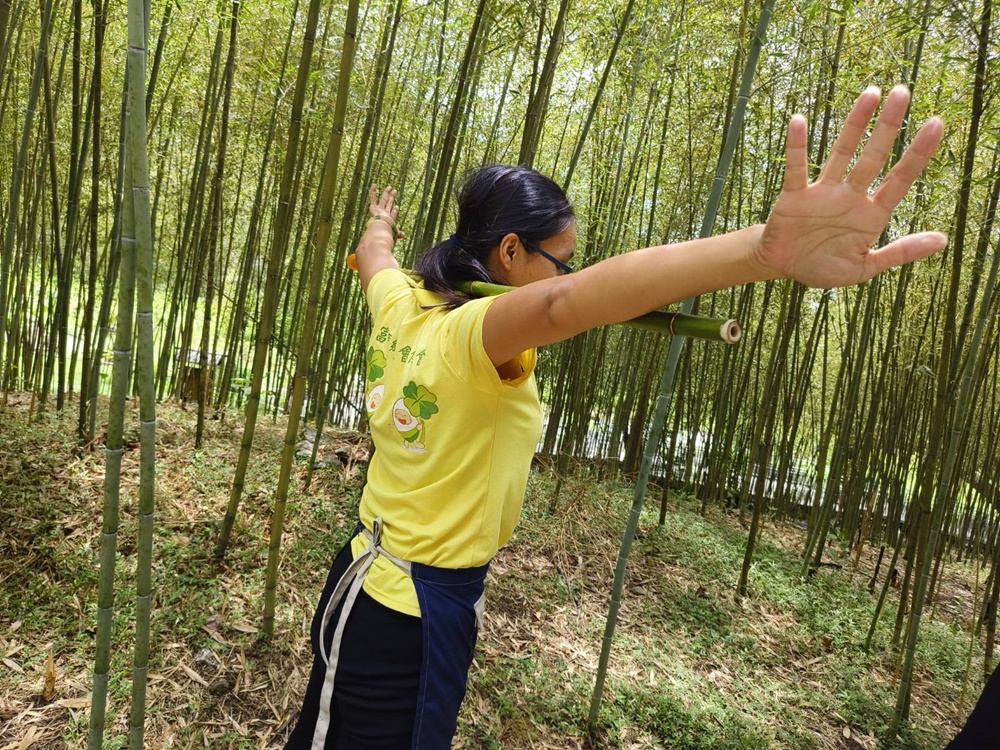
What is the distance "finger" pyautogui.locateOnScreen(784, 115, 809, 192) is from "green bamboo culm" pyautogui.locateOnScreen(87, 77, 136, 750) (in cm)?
83

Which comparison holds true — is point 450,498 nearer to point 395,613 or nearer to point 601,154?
point 395,613

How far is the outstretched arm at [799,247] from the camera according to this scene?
56 cm

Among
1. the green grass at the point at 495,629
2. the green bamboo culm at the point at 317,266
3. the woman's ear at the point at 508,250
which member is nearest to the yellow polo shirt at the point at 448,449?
the woman's ear at the point at 508,250

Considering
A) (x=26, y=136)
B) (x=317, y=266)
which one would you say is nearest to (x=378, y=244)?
(x=317, y=266)

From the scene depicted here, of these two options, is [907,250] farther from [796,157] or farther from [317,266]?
[317,266]

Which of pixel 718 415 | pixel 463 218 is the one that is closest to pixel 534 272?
pixel 463 218

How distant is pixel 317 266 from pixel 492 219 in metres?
0.79

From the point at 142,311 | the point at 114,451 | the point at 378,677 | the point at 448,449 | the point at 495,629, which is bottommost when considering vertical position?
the point at 495,629

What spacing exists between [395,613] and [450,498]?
0.19 m

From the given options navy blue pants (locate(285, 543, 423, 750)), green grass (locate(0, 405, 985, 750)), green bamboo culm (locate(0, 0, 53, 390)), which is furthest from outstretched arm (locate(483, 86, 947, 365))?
green bamboo culm (locate(0, 0, 53, 390))

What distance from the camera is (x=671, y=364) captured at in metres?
1.84

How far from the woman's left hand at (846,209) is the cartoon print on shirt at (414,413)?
0.49 metres

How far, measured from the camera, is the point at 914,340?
453 cm

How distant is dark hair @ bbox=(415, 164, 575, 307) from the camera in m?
0.99
